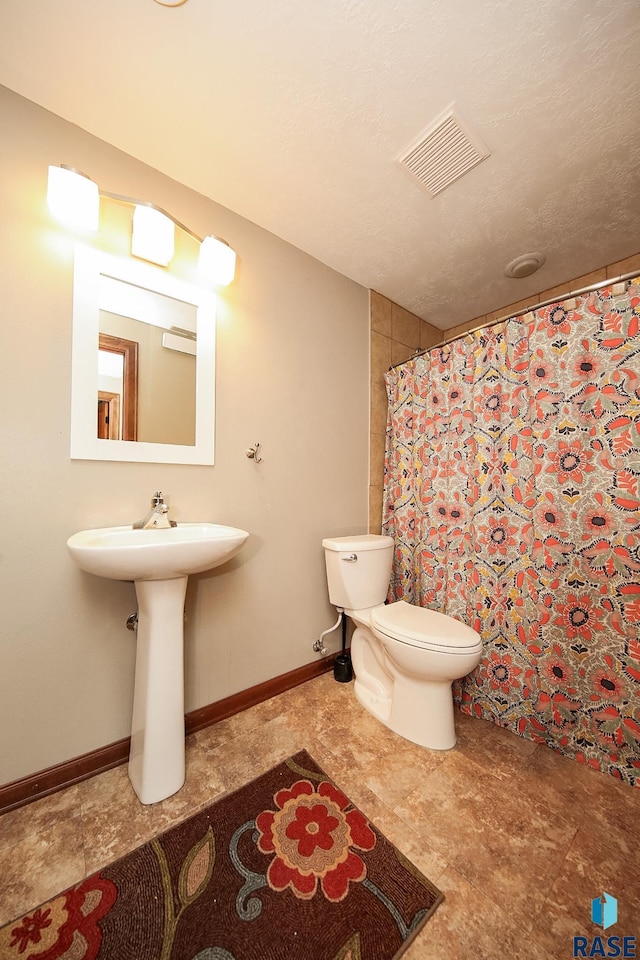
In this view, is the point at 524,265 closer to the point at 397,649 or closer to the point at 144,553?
the point at 397,649

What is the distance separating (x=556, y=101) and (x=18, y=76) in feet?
5.36

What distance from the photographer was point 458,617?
1531mm

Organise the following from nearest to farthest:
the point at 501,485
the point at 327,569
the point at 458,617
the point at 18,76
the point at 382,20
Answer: the point at 382,20 < the point at 18,76 < the point at 501,485 < the point at 458,617 < the point at 327,569

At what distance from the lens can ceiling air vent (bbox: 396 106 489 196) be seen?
1100 mm

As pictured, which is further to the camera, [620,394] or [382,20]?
[620,394]

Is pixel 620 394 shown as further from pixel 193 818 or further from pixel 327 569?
pixel 193 818

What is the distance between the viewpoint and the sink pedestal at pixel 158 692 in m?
1.01

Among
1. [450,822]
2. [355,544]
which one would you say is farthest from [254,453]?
[450,822]

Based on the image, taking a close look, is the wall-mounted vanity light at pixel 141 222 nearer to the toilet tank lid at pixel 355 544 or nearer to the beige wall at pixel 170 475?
the beige wall at pixel 170 475

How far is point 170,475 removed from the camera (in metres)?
1.27

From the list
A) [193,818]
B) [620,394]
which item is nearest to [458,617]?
[620,394]

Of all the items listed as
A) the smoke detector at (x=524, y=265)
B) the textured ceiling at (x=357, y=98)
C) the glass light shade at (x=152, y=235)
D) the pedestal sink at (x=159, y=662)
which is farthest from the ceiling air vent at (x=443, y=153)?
the pedestal sink at (x=159, y=662)

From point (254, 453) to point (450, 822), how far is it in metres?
1.40

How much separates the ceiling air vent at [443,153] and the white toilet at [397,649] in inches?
59.2
